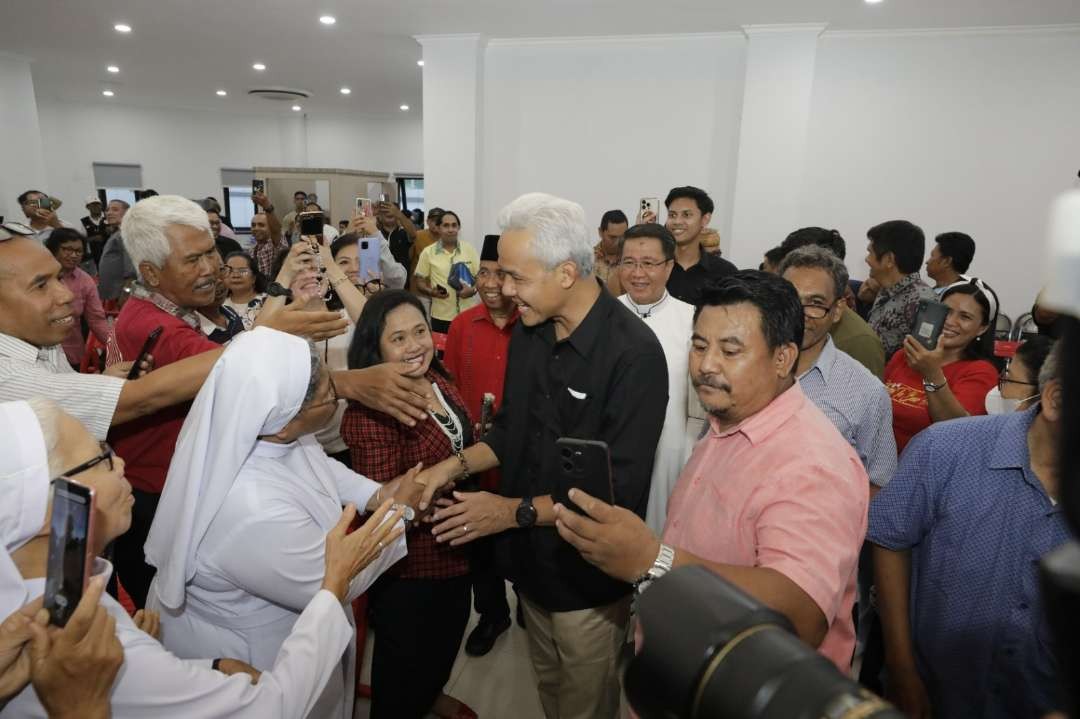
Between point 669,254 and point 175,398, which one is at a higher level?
point 669,254

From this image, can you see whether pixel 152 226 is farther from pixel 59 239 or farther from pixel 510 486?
pixel 59 239

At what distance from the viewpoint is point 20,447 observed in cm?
99

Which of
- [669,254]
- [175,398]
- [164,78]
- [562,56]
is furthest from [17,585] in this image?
[164,78]

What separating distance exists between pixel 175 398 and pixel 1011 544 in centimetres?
225

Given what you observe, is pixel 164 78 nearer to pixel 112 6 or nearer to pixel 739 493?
pixel 112 6

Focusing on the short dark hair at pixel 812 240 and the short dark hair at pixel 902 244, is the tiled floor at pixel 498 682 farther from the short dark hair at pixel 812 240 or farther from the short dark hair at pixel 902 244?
the short dark hair at pixel 902 244

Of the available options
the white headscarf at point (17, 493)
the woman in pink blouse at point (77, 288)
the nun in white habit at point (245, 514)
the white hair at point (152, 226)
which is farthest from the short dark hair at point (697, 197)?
the woman in pink blouse at point (77, 288)

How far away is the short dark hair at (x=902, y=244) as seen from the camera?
355cm

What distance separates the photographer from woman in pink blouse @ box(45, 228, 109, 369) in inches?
172

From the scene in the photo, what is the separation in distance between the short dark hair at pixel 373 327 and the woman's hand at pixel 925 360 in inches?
75.8

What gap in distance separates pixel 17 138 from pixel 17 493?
11.3 m

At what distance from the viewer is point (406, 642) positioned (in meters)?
1.98

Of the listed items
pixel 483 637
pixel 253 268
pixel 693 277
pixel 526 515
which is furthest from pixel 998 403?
pixel 253 268

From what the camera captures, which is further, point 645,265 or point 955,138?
point 955,138
